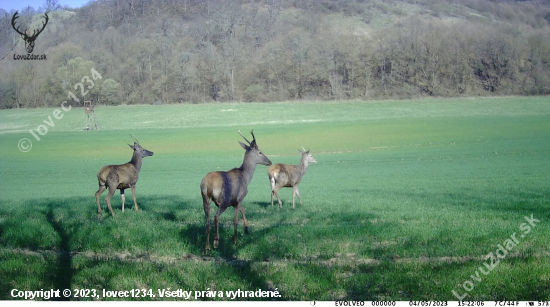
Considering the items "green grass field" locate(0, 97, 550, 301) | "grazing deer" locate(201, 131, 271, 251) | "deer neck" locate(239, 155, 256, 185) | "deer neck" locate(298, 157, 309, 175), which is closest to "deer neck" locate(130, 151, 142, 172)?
"green grass field" locate(0, 97, 550, 301)

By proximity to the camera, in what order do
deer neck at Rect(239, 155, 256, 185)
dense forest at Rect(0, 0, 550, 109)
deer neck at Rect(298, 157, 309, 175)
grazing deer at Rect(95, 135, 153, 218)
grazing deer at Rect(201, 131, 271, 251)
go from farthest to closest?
dense forest at Rect(0, 0, 550, 109), deer neck at Rect(298, 157, 309, 175), grazing deer at Rect(95, 135, 153, 218), deer neck at Rect(239, 155, 256, 185), grazing deer at Rect(201, 131, 271, 251)

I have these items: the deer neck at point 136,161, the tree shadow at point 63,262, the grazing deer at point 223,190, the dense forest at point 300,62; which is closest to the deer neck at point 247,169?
the grazing deer at point 223,190

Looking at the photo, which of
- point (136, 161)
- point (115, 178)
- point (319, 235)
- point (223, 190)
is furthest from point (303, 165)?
point (223, 190)

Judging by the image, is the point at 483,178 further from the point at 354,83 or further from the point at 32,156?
the point at 354,83

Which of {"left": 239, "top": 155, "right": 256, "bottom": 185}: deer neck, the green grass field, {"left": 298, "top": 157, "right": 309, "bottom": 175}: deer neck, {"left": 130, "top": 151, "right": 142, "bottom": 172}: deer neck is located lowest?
the green grass field

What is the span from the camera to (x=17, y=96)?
219ft

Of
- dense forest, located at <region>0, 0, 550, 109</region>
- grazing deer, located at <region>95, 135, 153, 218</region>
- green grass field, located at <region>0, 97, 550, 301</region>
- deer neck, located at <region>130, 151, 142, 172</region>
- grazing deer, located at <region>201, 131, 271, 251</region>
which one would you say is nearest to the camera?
green grass field, located at <region>0, 97, 550, 301</region>

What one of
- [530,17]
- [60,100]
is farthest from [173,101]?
[530,17]

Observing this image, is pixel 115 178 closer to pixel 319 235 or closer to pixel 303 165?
pixel 319 235

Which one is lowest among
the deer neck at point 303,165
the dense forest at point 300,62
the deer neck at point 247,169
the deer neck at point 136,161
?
the deer neck at point 303,165

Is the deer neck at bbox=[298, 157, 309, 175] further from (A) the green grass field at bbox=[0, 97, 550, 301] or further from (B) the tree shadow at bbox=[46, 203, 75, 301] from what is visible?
(B) the tree shadow at bbox=[46, 203, 75, 301]

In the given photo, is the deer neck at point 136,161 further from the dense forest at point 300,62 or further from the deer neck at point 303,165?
the dense forest at point 300,62

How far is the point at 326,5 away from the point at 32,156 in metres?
166

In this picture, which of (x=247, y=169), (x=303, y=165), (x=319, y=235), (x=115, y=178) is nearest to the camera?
(x=319, y=235)
